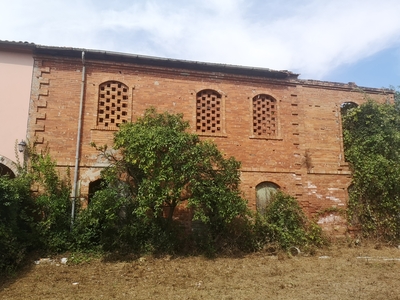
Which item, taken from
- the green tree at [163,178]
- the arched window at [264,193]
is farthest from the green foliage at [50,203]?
the arched window at [264,193]

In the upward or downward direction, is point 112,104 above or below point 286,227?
above

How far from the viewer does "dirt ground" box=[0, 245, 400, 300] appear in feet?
25.1

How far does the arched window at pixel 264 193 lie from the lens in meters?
12.9

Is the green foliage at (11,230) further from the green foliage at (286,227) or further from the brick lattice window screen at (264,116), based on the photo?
the brick lattice window screen at (264,116)

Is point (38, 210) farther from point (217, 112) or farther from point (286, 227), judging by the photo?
point (286, 227)

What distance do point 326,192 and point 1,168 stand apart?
465 inches

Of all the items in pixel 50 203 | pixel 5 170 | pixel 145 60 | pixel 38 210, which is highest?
pixel 145 60

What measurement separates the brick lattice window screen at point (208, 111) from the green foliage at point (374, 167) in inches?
215

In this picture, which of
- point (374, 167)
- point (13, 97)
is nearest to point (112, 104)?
point (13, 97)

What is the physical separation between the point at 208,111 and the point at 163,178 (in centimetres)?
419

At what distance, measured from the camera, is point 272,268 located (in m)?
9.93

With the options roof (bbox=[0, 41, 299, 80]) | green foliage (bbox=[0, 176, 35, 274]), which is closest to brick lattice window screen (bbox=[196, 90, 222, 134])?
roof (bbox=[0, 41, 299, 80])

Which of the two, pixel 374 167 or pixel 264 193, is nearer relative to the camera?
pixel 264 193

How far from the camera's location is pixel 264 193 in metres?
13.0
